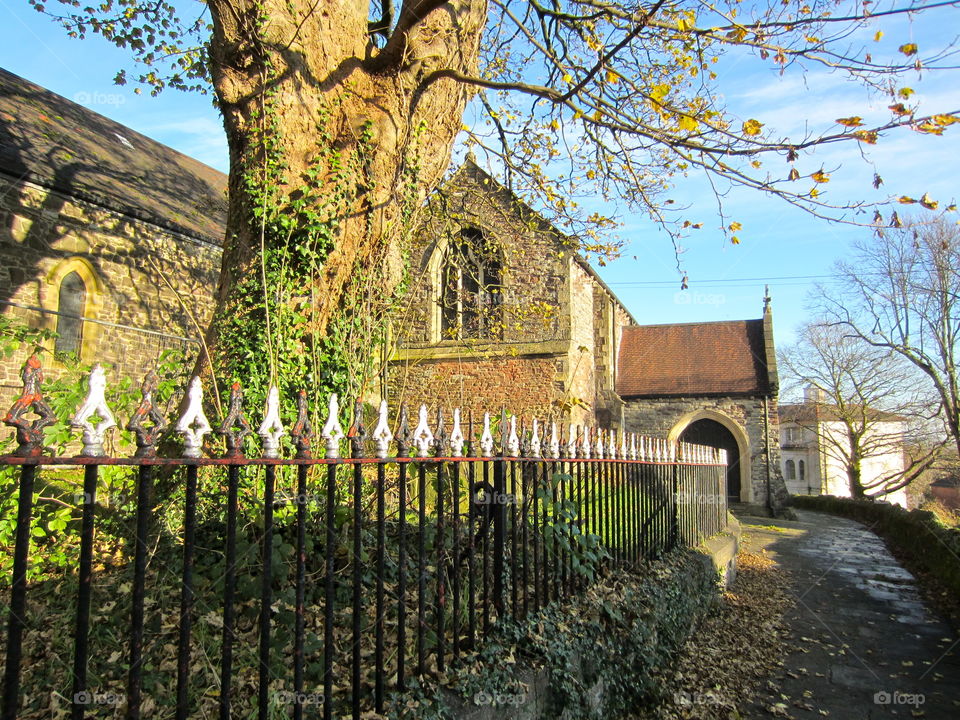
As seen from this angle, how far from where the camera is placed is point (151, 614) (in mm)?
3471

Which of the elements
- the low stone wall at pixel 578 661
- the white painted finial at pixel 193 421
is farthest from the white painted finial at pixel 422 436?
the white painted finial at pixel 193 421

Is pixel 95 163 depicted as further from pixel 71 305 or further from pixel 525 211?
pixel 525 211

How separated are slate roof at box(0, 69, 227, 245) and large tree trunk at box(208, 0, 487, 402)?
570cm

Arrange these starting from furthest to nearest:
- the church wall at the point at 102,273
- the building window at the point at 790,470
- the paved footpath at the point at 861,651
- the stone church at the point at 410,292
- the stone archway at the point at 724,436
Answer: the building window at the point at 790,470 < the stone archway at the point at 724,436 < the church wall at the point at 102,273 < the stone church at the point at 410,292 < the paved footpath at the point at 861,651

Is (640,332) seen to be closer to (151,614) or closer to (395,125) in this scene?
(395,125)

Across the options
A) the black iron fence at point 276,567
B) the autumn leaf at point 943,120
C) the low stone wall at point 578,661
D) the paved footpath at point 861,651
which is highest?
the autumn leaf at point 943,120

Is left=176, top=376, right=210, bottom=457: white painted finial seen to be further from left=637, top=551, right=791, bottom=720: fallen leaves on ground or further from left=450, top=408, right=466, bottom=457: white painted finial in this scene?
left=637, top=551, right=791, bottom=720: fallen leaves on ground

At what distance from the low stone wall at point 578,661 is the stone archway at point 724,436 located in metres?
19.5

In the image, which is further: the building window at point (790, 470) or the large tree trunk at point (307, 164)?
the building window at point (790, 470)

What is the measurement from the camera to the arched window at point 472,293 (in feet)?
29.0

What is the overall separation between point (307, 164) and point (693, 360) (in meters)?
23.8

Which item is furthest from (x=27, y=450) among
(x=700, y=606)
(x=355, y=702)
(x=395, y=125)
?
(x=700, y=606)

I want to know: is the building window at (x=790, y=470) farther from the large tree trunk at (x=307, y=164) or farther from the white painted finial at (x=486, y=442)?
the white painted finial at (x=486, y=442)

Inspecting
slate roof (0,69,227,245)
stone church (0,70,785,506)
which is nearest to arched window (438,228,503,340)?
stone church (0,70,785,506)
